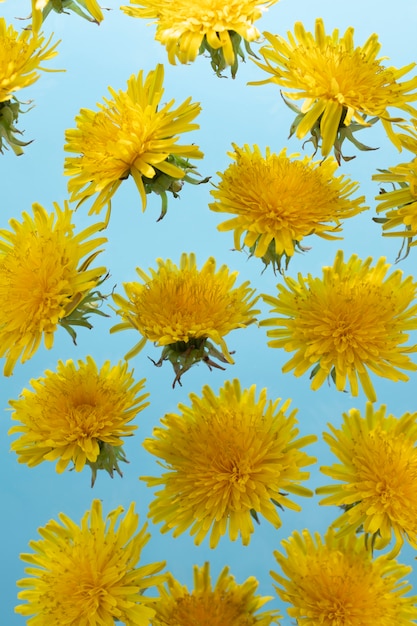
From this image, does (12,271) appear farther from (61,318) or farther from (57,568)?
(57,568)

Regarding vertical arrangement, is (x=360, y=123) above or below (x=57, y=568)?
above

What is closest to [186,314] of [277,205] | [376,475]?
[277,205]

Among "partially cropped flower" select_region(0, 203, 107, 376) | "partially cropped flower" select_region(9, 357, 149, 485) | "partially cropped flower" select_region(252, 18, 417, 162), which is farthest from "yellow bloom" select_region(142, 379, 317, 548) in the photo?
"partially cropped flower" select_region(252, 18, 417, 162)

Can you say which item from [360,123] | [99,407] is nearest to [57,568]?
[99,407]

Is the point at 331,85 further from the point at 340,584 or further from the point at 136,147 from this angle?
the point at 340,584

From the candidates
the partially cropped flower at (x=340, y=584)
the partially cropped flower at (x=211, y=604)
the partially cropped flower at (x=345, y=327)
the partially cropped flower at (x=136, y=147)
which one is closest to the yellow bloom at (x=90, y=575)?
the partially cropped flower at (x=211, y=604)

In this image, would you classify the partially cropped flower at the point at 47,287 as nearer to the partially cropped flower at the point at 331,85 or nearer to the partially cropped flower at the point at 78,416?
the partially cropped flower at the point at 78,416

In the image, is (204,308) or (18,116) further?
(18,116)
